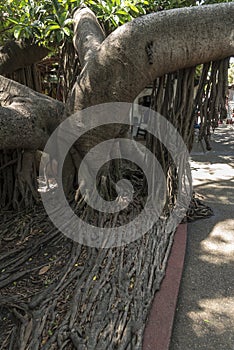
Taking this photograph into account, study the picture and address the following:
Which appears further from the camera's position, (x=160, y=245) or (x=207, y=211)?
(x=207, y=211)

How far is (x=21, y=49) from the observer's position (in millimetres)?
4141

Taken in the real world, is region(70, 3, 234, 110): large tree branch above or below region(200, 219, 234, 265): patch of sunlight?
above

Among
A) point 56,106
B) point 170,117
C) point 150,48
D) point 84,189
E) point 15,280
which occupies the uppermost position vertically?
point 150,48

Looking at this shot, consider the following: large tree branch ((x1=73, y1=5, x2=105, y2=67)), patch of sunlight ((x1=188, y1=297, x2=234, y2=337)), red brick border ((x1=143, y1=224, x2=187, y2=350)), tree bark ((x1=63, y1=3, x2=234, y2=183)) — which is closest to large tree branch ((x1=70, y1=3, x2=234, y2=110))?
tree bark ((x1=63, y1=3, x2=234, y2=183))

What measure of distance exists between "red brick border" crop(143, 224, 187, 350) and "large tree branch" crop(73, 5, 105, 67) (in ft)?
6.96

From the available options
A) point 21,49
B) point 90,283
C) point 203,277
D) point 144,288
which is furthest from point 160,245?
point 21,49

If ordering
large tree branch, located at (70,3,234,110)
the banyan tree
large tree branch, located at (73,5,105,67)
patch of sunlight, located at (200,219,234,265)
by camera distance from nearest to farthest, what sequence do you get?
the banyan tree, large tree branch, located at (70,3,234,110), patch of sunlight, located at (200,219,234,265), large tree branch, located at (73,5,105,67)

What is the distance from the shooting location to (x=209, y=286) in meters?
2.40

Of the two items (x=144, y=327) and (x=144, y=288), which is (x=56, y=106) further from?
(x=144, y=327)

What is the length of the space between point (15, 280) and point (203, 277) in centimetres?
155

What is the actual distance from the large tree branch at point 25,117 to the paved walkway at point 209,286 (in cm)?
191

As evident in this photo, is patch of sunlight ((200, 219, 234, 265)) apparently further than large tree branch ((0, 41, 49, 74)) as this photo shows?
No

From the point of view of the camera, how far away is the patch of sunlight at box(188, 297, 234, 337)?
197 cm

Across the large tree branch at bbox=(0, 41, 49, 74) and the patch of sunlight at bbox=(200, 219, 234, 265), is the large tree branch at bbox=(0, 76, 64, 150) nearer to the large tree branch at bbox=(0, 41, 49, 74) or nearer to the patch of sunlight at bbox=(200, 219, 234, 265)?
the large tree branch at bbox=(0, 41, 49, 74)
